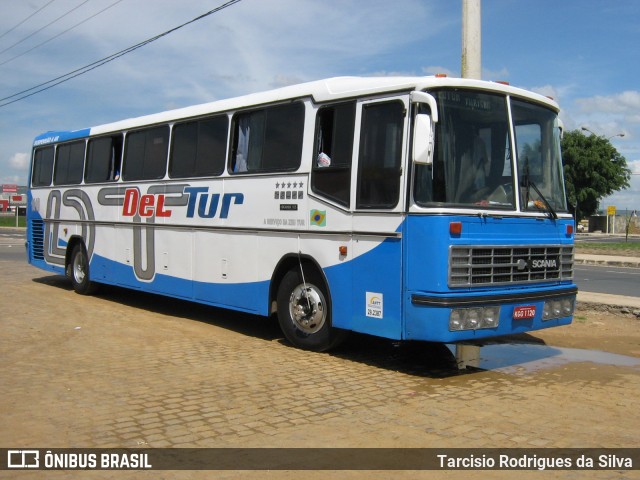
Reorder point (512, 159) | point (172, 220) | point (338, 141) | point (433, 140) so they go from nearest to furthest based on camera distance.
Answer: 1. point (433, 140)
2. point (512, 159)
3. point (338, 141)
4. point (172, 220)

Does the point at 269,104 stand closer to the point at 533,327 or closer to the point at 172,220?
the point at 172,220

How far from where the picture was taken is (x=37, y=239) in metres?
15.3

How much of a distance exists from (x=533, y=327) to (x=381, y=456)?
3401mm

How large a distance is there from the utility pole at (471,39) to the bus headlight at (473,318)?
193 inches

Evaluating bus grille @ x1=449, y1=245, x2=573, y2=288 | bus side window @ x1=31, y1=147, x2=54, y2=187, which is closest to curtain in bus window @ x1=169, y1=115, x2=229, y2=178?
bus grille @ x1=449, y1=245, x2=573, y2=288

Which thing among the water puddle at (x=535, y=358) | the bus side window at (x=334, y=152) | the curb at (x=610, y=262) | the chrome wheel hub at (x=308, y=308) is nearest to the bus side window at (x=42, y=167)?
the chrome wheel hub at (x=308, y=308)

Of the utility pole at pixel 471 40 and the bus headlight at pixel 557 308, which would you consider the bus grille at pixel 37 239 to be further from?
the bus headlight at pixel 557 308

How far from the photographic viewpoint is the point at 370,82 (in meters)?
7.56

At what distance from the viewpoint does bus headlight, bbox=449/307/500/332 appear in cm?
669

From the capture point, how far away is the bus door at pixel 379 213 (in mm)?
7027

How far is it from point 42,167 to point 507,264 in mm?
11728

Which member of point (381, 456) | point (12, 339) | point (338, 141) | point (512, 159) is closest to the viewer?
point (381, 456)

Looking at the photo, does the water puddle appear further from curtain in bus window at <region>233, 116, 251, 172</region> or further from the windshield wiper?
curtain in bus window at <region>233, 116, 251, 172</region>

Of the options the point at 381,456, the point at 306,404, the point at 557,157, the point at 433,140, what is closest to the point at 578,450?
the point at 381,456
